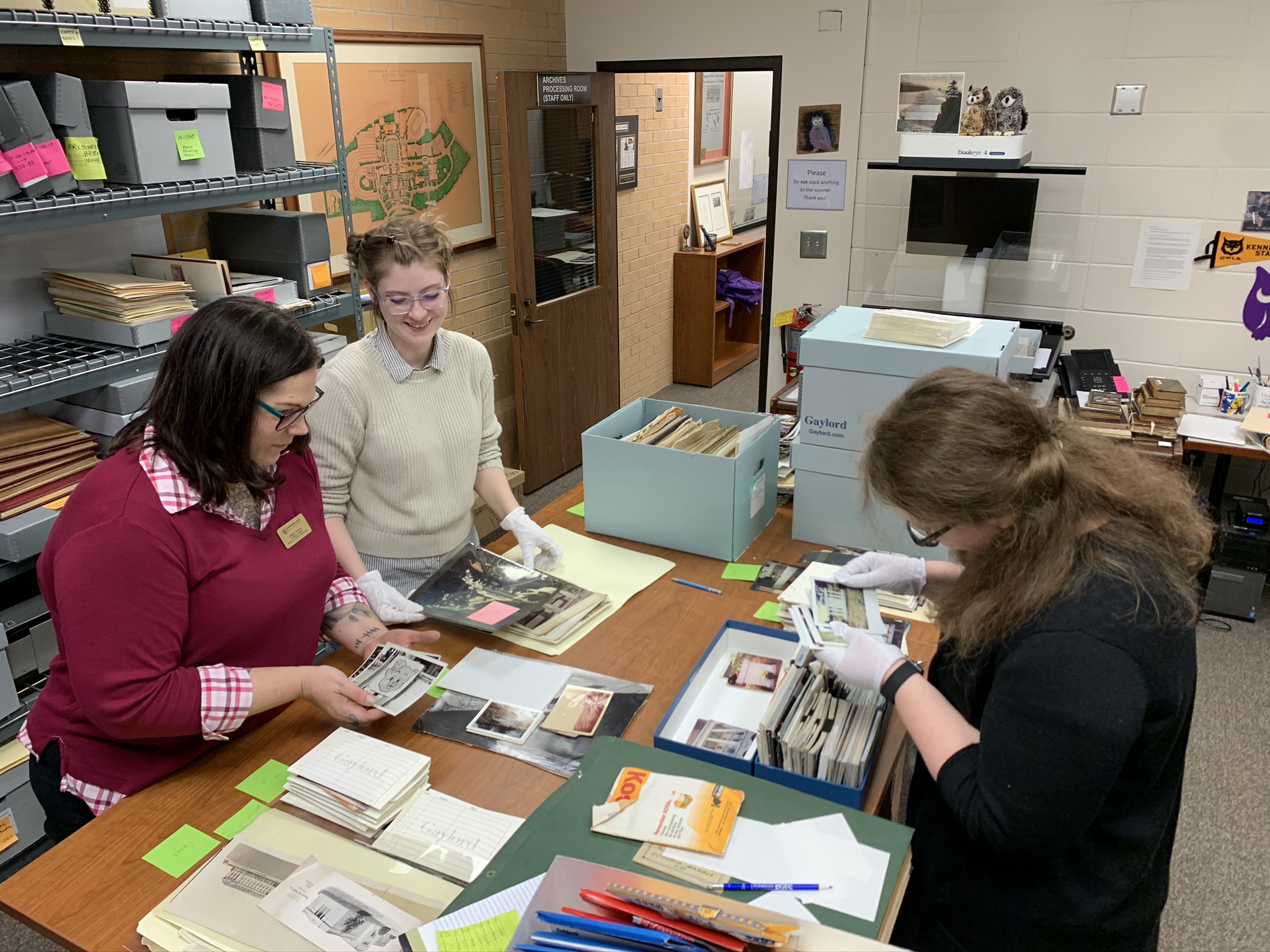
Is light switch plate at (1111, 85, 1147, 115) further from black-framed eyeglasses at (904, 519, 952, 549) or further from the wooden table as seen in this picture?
black-framed eyeglasses at (904, 519, 952, 549)

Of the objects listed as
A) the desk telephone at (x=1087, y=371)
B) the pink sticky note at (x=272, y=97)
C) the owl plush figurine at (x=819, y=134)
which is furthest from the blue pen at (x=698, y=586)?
the owl plush figurine at (x=819, y=134)

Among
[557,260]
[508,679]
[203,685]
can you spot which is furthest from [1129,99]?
[203,685]

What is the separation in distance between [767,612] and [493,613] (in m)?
0.60

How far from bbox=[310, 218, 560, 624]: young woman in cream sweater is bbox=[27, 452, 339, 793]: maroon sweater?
37 centimetres

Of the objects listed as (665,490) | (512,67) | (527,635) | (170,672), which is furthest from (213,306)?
(512,67)

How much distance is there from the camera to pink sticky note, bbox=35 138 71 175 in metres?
2.18

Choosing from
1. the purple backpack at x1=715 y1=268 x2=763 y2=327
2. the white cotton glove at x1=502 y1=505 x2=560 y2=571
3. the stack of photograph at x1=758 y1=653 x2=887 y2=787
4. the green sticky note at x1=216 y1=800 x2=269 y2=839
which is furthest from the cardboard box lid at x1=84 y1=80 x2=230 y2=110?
the purple backpack at x1=715 y1=268 x2=763 y2=327

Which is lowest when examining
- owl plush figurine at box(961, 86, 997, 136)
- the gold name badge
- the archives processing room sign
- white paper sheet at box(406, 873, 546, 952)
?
white paper sheet at box(406, 873, 546, 952)

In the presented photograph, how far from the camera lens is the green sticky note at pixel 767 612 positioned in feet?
6.40

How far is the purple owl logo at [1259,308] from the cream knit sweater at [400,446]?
3.30m

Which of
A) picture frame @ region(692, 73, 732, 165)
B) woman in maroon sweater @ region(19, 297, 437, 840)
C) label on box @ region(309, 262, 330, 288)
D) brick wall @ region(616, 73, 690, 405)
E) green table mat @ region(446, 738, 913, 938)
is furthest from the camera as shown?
picture frame @ region(692, 73, 732, 165)

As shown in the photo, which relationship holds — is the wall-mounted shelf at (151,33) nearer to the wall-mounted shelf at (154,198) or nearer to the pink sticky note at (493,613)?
the wall-mounted shelf at (154,198)

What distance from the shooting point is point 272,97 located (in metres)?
2.81

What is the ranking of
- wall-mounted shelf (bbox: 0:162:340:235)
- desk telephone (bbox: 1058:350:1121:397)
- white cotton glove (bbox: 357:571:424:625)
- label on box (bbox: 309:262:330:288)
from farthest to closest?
1. desk telephone (bbox: 1058:350:1121:397)
2. label on box (bbox: 309:262:330:288)
3. wall-mounted shelf (bbox: 0:162:340:235)
4. white cotton glove (bbox: 357:571:424:625)
